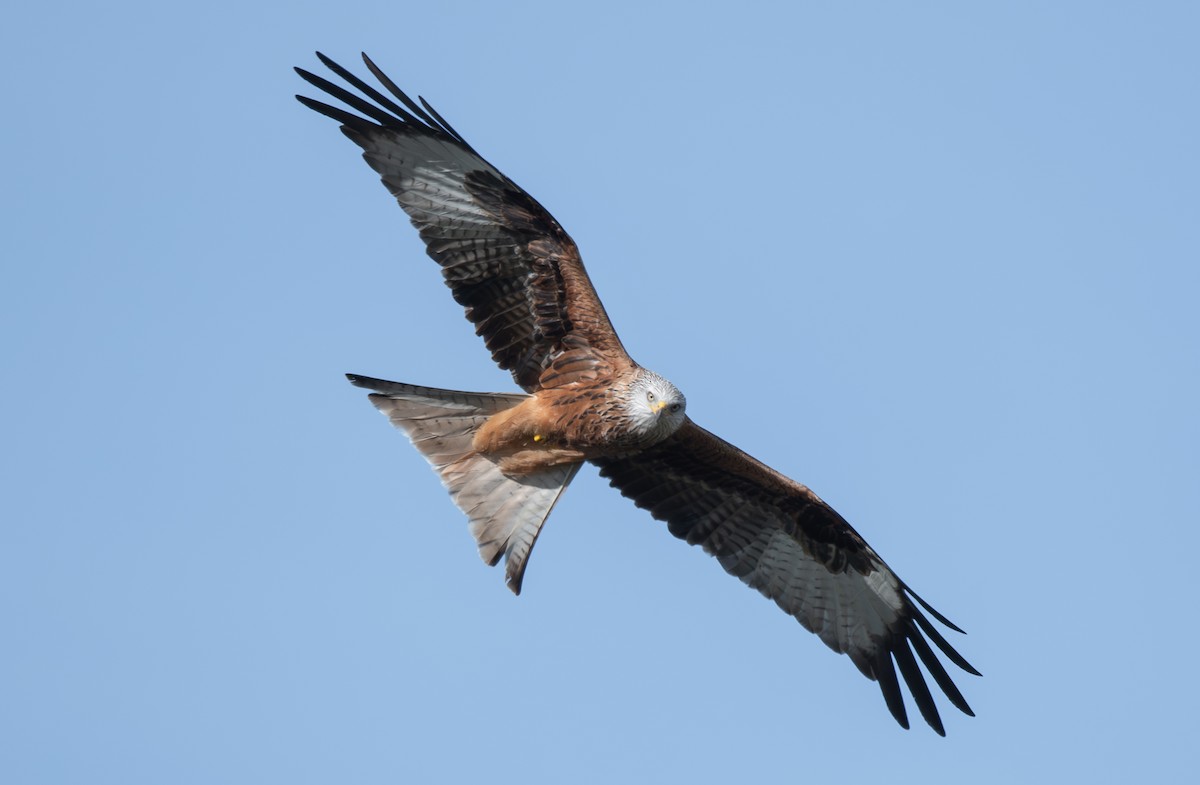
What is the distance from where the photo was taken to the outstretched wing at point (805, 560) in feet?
38.7

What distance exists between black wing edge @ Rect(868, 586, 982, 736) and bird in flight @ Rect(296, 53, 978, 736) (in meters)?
0.01

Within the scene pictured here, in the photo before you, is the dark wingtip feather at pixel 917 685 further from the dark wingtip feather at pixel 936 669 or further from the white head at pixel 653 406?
the white head at pixel 653 406

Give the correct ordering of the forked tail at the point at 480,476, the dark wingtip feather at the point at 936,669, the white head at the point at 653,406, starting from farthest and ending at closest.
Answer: the dark wingtip feather at the point at 936,669 < the forked tail at the point at 480,476 < the white head at the point at 653,406

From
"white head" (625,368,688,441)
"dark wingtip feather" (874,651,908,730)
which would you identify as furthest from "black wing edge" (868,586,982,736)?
"white head" (625,368,688,441)

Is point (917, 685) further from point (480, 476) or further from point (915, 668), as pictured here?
point (480, 476)

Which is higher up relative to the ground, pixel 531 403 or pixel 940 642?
pixel 531 403

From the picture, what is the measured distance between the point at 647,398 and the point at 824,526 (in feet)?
6.80

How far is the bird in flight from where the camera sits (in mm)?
10680

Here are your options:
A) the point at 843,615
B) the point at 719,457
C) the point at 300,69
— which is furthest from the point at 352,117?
the point at 843,615

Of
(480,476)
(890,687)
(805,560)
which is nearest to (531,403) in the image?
(480,476)

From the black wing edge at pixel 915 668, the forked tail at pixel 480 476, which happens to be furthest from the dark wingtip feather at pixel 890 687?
the forked tail at pixel 480 476

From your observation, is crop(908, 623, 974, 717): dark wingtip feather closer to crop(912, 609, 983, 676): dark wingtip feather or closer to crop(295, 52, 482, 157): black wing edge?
crop(912, 609, 983, 676): dark wingtip feather

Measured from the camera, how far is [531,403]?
10969 millimetres

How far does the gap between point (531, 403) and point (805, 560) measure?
237 cm
